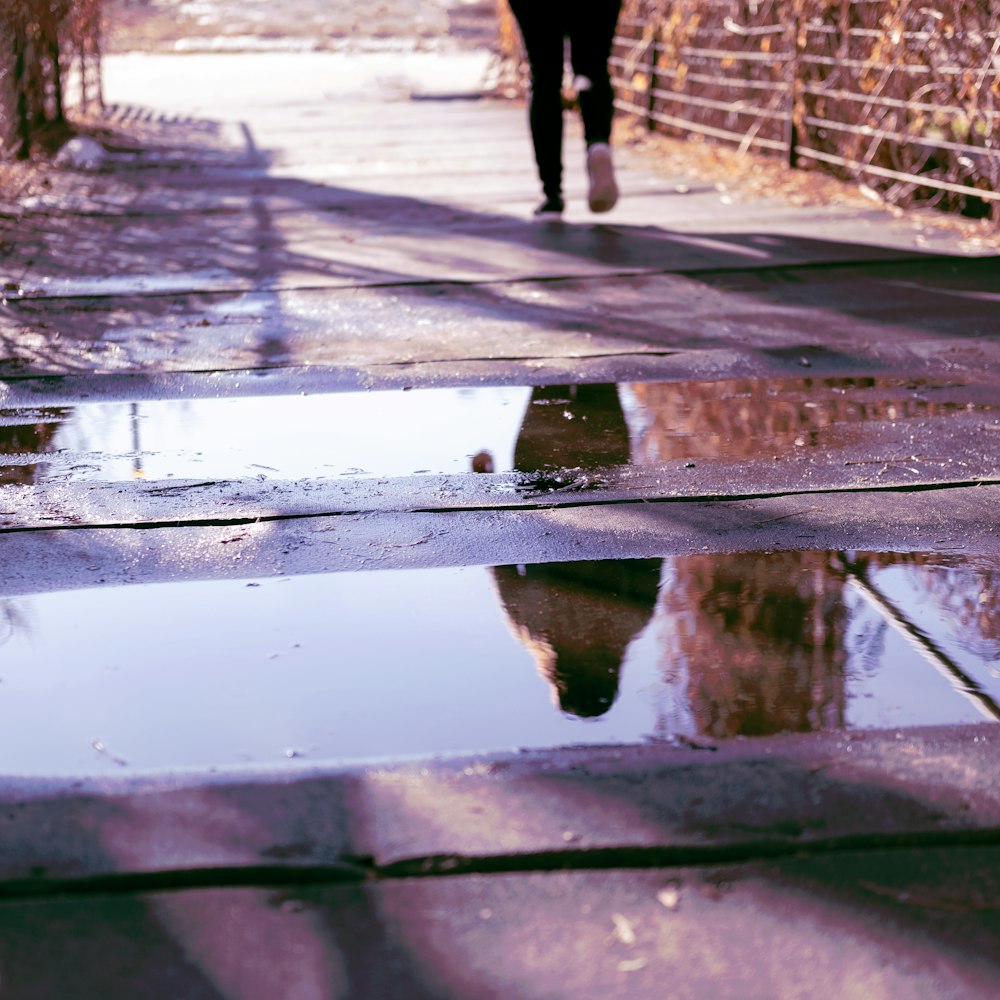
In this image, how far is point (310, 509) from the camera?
3.06 meters

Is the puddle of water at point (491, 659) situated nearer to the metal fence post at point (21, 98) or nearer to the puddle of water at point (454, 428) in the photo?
the puddle of water at point (454, 428)

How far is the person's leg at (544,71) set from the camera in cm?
629

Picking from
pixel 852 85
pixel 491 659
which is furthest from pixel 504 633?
pixel 852 85

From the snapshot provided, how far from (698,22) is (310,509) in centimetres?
836

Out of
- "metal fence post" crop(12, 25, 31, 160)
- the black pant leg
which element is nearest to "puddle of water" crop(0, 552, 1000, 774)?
the black pant leg

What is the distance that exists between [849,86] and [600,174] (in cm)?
243

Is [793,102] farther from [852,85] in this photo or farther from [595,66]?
[595,66]

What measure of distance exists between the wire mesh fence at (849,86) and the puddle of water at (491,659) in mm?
4223

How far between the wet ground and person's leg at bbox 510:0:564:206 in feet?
4.03

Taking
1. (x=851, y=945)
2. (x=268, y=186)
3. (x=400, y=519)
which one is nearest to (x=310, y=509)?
(x=400, y=519)

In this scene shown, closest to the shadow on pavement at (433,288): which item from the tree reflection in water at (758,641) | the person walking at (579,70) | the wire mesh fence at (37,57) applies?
the person walking at (579,70)

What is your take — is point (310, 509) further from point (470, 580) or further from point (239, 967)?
point (239, 967)

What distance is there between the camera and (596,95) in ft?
21.0

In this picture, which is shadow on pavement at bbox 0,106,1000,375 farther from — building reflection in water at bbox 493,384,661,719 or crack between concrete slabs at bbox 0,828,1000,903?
crack between concrete slabs at bbox 0,828,1000,903
